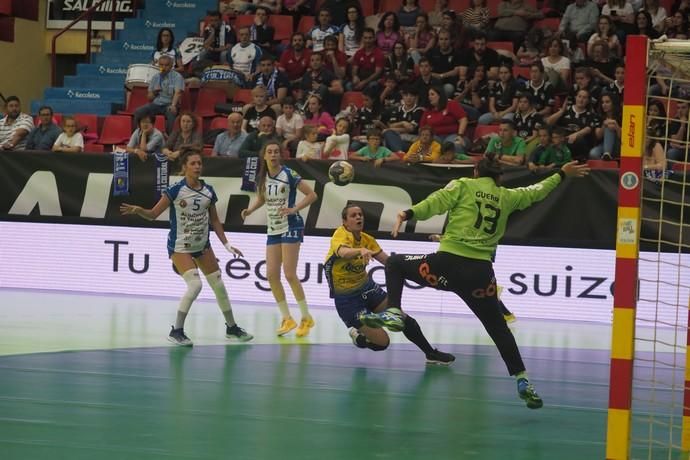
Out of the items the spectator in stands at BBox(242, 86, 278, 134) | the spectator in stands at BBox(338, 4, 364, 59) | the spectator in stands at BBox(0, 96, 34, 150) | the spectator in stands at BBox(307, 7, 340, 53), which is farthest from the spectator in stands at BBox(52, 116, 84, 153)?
the spectator in stands at BBox(338, 4, 364, 59)

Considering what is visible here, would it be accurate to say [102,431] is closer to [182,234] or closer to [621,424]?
[621,424]

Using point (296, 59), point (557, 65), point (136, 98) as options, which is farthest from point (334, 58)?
point (136, 98)

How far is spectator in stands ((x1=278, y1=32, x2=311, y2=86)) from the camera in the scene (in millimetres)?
18969

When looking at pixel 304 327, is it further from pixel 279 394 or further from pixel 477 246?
pixel 477 246

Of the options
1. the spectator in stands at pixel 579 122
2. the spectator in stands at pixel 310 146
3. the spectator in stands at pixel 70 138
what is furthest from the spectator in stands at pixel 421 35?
the spectator in stands at pixel 70 138

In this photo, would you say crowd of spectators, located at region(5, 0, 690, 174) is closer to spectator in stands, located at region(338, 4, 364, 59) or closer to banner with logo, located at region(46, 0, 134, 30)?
spectator in stands, located at region(338, 4, 364, 59)

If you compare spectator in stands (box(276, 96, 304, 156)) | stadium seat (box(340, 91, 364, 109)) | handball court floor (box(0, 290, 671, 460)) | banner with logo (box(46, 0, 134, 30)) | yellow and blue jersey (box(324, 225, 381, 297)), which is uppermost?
banner with logo (box(46, 0, 134, 30))

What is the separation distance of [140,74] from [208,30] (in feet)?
4.69

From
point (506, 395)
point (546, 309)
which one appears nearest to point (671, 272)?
point (546, 309)

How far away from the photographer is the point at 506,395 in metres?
9.23

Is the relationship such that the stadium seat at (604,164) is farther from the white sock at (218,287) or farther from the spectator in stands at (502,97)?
the white sock at (218,287)

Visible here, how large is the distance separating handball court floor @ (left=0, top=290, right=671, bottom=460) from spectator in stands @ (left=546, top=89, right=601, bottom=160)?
123 inches

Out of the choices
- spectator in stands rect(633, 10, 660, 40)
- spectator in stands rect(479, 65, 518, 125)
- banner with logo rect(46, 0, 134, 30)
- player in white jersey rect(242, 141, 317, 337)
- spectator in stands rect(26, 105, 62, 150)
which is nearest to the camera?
player in white jersey rect(242, 141, 317, 337)

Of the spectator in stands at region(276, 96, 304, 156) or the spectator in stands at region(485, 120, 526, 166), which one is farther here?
the spectator in stands at region(276, 96, 304, 156)
